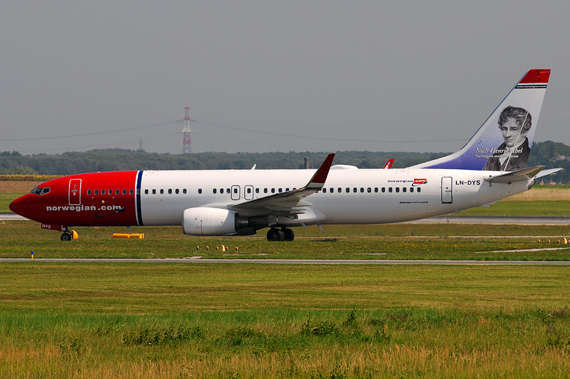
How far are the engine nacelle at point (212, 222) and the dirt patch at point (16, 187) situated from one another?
6797cm

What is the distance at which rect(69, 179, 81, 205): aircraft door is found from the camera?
41.8 metres

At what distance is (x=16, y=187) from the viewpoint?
107m

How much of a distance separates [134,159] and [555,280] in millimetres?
151365

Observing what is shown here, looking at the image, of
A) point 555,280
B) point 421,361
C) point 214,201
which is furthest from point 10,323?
point 214,201

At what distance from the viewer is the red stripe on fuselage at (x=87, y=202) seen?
41312mm

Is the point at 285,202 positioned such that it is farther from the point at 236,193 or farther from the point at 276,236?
the point at 236,193

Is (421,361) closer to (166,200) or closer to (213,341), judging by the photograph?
(213,341)

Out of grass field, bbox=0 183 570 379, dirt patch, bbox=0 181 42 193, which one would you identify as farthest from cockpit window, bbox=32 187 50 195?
dirt patch, bbox=0 181 42 193

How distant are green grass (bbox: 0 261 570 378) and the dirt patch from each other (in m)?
81.2

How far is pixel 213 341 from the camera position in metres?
14.2

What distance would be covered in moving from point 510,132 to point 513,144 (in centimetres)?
72

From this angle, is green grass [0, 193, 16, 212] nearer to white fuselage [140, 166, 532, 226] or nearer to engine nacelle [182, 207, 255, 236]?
white fuselage [140, 166, 532, 226]

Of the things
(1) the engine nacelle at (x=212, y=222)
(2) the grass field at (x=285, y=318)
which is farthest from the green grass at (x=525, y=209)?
(2) the grass field at (x=285, y=318)

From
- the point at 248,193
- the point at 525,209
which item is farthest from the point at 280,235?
the point at 525,209
